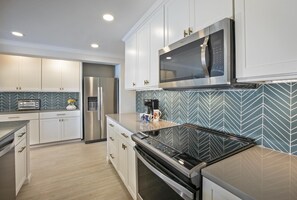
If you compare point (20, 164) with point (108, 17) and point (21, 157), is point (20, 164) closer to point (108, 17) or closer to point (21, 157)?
point (21, 157)

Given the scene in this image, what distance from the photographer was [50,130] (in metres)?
3.67

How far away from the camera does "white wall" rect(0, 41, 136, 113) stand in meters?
2.82

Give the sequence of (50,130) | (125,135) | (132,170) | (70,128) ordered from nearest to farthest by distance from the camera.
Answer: (132,170)
(125,135)
(50,130)
(70,128)

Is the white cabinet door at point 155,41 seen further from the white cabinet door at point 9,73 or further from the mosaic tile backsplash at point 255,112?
the white cabinet door at point 9,73

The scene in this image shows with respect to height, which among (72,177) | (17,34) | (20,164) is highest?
(17,34)

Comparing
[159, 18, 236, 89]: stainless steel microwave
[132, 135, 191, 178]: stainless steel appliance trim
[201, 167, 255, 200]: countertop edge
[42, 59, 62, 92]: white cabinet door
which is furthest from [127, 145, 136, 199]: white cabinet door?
[42, 59, 62, 92]: white cabinet door

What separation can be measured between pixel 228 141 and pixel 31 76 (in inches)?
170

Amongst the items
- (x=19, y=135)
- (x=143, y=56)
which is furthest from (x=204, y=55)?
(x=19, y=135)

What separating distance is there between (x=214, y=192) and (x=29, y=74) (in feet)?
14.4

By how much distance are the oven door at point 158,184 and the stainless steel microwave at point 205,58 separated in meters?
0.67

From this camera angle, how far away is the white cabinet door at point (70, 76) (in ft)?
12.8

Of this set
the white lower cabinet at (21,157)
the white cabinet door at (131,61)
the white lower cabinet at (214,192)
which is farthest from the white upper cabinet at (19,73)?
the white lower cabinet at (214,192)

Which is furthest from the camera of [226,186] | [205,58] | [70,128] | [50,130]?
[70,128]

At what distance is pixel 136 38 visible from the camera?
2271 mm
